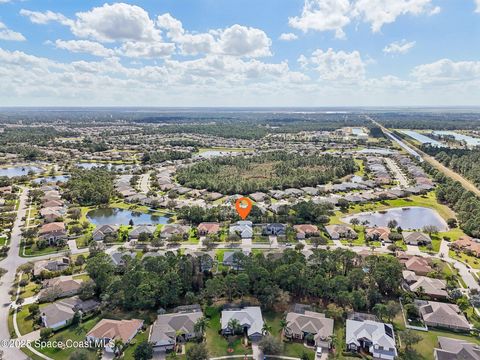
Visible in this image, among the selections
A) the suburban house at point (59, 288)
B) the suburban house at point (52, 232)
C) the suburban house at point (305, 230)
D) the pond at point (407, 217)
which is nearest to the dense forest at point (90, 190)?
the suburban house at point (52, 232)

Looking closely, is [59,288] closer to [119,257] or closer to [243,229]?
[119,257]

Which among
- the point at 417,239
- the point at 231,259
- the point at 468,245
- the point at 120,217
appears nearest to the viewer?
the point at 231,259

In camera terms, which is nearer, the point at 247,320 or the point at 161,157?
the point at 247,320

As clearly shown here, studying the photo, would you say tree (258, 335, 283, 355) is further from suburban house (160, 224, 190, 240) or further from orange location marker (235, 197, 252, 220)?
orange location marker (235, 197, 252, 220)

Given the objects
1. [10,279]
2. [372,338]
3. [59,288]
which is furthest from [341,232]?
[10,279]

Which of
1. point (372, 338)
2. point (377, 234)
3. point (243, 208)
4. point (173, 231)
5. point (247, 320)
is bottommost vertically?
point (372, 338)

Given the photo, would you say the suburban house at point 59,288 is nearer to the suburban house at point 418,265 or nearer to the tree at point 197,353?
the tree at point 197,353

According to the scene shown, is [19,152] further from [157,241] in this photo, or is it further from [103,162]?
[157,241]
